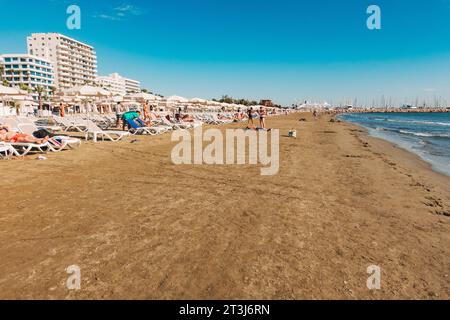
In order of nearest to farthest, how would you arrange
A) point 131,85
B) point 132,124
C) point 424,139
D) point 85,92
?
point 132,124 → point 85,92 → point 424,139 → point 131,85

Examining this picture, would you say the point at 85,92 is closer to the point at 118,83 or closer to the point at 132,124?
the point at 132,124

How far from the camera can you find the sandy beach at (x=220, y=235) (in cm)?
233

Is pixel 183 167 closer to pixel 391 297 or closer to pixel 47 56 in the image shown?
pixel 391 297

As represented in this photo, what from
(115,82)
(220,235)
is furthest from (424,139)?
(115,82)

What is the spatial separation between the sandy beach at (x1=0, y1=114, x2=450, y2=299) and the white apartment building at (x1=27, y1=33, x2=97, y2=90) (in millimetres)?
100670

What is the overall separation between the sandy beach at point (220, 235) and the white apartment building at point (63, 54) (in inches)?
3963

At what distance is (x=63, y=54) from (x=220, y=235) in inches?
4398

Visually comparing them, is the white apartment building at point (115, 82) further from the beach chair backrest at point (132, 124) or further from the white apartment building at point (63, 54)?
the beach chair backrest at point (132, 124)

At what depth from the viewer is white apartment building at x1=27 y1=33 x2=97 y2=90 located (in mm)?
90312

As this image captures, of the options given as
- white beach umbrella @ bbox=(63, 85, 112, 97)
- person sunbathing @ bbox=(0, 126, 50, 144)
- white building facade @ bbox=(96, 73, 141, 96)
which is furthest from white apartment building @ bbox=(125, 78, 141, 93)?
person sunbathing @ bbox=(0, 126, 50, 144)

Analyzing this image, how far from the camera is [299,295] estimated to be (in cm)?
223

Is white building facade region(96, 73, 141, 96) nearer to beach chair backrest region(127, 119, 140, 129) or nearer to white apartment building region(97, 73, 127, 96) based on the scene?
white apartment building region(97, 73, 127, 96)

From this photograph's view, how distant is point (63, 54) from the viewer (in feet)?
300

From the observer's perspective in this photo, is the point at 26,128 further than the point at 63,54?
No
